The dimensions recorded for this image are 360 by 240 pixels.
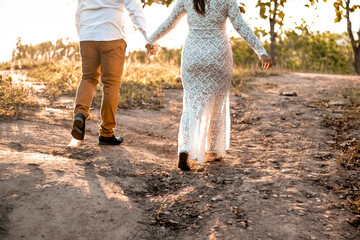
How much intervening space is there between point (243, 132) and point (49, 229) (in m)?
3.86

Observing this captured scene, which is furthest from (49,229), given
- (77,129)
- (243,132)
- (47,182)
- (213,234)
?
(243,132)

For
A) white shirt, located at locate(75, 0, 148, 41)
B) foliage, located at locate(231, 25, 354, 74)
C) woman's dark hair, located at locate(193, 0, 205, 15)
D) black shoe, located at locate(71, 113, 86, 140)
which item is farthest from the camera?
foliage, located at locate(231, 25, 354, 74)

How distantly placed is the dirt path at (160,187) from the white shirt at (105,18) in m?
1.25

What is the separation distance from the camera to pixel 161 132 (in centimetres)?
628

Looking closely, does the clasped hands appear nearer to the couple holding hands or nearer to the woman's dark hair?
the couple holding hands

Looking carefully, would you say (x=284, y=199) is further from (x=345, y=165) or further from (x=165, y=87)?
(x=165, y=87)

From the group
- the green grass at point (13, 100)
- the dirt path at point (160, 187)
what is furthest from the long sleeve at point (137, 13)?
the green grass at point (13, 100)

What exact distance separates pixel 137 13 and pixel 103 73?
0.76 m

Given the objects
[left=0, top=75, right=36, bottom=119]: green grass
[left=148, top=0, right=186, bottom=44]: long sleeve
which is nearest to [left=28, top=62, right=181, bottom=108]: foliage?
[left=0, top=75, right=36, bottom=119]: green grass

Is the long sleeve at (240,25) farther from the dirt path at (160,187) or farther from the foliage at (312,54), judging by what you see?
the foliage at (312,54)

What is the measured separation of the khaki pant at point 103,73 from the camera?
4.85 meters

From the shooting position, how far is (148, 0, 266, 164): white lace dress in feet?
13.9

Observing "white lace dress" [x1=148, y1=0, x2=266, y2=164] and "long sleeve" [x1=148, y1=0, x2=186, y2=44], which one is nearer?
"white lace dress" [x1=148, y1=0, x2=266, y2=164]

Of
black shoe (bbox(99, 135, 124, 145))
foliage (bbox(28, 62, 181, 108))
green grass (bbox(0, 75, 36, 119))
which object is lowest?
black shoe (bbox(99, 135, 124, 145))
